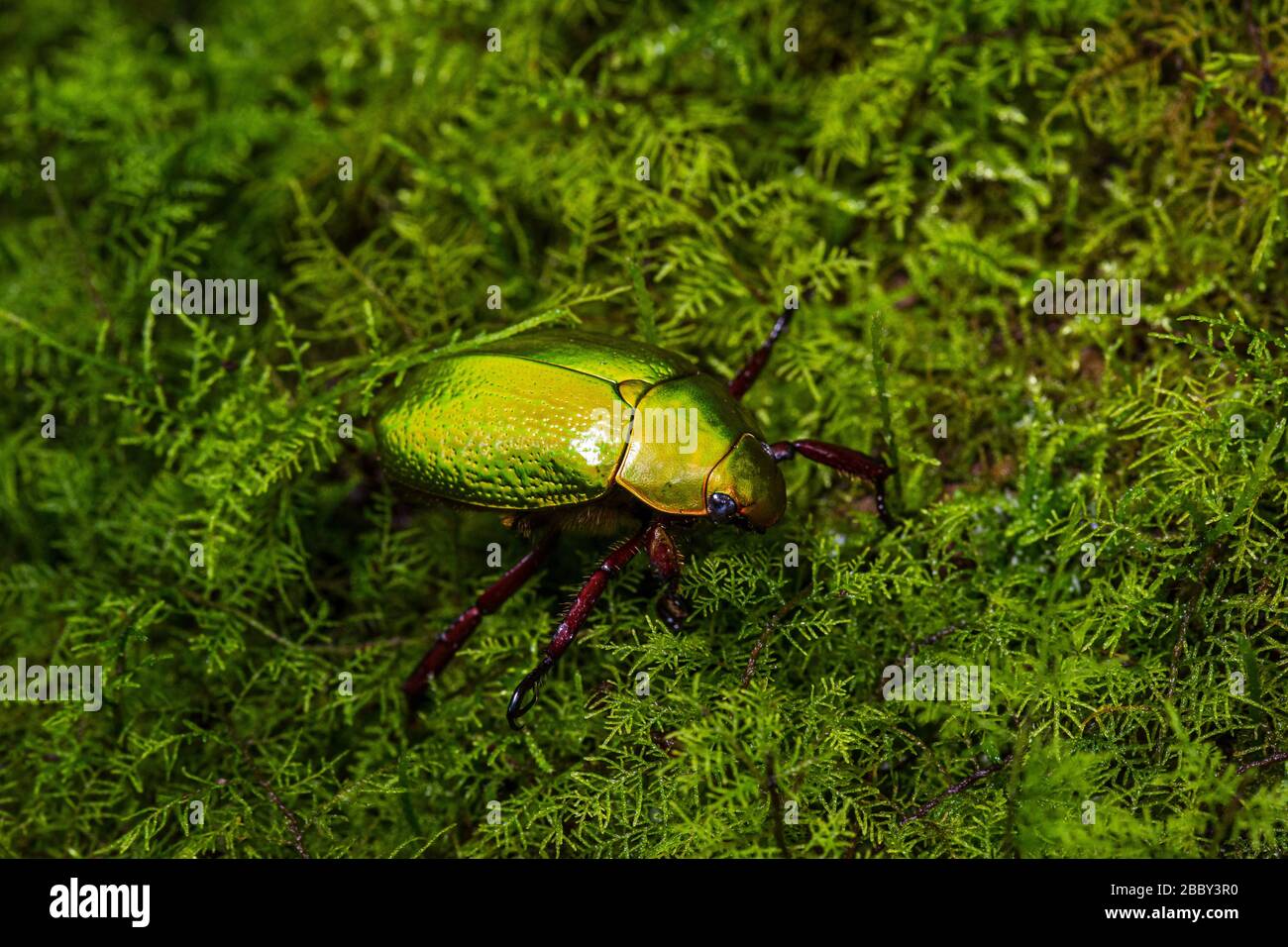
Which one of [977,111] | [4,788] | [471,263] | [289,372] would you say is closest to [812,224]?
[977,111]

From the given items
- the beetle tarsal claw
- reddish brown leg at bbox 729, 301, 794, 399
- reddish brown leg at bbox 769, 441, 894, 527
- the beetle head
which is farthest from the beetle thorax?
the beetle tarsal claw

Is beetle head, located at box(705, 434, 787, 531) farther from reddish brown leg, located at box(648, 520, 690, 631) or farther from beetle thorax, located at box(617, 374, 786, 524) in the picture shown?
reddish brown leg, located at box(648, 520, 690, 631)

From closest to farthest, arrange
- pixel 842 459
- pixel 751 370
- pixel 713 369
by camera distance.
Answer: pixel 842 459 < pixel 751 370 < pixel 713 369

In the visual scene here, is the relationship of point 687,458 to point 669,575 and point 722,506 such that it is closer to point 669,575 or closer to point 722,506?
point 722,506

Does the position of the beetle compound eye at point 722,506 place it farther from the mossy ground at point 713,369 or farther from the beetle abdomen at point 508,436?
the beetle abdomen at point 508,436

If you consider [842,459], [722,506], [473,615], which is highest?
[842,459]

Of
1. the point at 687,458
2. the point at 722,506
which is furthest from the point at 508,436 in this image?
the point at 722,506
